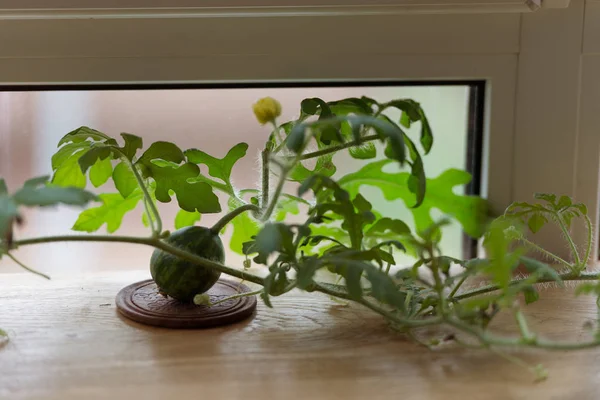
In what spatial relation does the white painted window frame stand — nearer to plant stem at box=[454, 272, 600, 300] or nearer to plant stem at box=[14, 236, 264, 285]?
plant stem at box=[454, 272, 600, 300]

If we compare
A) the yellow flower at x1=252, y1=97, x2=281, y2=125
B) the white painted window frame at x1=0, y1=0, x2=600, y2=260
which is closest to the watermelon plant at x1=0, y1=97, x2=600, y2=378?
the yellow flower at x1=252, y1=97, x2=281, y2=125

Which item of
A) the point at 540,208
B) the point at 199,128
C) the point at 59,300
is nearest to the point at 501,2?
the point at 540,208

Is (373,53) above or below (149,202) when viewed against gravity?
above

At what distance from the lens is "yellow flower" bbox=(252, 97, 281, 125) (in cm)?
69

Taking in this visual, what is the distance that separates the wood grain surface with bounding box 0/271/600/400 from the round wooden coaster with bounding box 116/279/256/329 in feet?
0.04

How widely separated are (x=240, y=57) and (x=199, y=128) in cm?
16

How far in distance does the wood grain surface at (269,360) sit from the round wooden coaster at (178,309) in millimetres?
11

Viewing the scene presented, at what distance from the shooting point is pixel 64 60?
3.05ft

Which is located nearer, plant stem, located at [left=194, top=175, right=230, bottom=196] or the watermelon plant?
the watermelon plant

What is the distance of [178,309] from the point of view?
2.48ft

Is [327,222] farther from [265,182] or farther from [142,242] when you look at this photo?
[142,242]

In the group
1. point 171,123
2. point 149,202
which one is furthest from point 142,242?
point 171,123

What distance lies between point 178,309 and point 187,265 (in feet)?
0.20

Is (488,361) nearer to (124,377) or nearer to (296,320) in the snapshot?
(296,320)
